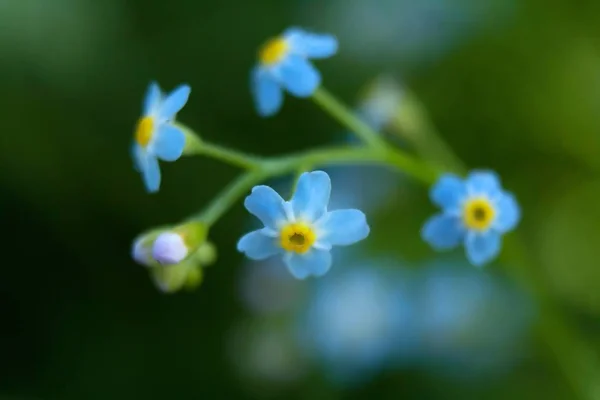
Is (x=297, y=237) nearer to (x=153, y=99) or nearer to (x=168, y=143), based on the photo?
(x=168, y=143)

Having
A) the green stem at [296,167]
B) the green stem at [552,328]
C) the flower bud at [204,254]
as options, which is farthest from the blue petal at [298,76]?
the green stem at [552,328]

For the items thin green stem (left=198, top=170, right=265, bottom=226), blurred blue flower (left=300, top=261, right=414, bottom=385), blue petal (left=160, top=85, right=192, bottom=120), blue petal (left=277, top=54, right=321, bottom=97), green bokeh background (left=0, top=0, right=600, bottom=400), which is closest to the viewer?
blue petal (left=160, top=85, right=192, bottom=120)

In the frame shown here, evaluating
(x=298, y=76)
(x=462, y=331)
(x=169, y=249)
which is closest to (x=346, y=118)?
(x=298, y=76)

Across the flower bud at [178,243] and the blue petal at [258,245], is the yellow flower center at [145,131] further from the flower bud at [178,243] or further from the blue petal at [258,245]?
the blue petal at [258,245]

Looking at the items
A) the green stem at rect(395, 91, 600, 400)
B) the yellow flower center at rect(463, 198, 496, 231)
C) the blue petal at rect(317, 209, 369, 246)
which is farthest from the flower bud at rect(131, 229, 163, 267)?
the green stem at rect(395, 91, 600, 400)

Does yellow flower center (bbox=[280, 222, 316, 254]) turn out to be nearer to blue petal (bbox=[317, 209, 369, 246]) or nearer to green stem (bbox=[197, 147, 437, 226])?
blue petal (bbox=[317, 209, 369, 246])
